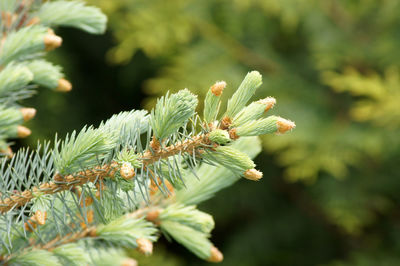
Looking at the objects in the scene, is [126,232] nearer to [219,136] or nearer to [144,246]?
[144,246]

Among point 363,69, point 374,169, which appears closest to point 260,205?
point 374,169

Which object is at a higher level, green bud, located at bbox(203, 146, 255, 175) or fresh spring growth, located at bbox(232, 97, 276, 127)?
fresh spring growth, located at bbox(232, 97, 276, 127)

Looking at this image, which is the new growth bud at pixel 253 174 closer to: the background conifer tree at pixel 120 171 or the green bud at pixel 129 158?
the background conifer tree at pixel 120 171

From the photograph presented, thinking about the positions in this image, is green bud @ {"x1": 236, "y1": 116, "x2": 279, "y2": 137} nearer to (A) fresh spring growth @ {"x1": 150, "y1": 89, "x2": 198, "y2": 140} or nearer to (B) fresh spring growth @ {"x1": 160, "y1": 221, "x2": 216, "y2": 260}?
(A) fresh spring growth @ {"x1": 150, "y1": 89, "x2": 198, "y2": 140}

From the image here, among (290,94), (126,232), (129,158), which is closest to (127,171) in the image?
(129,158)

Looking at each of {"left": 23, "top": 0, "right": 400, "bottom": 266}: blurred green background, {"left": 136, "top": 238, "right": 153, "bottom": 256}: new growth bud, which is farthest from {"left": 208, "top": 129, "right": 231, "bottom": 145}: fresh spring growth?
{"left": 23, "top": 0, "right": 400, "bottom": 266}: blurred green background
